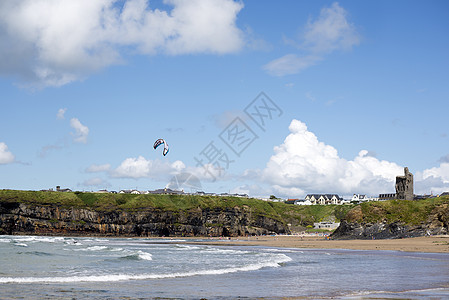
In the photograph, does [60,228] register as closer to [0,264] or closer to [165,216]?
[165,216]

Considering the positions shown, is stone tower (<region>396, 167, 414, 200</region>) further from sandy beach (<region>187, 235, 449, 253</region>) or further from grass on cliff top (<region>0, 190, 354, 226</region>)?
grass on cliff top (<region>0, 190, 354, 226</region>)

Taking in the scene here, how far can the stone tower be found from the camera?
11375cm

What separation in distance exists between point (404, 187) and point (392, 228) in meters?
21.6

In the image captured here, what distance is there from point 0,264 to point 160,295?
23.6 meters

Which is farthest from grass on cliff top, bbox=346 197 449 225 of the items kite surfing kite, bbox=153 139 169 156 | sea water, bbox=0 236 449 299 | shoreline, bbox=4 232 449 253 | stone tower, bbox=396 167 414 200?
sea water, bbox=0 236 449 299

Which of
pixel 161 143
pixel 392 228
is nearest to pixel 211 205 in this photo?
pixel 161 143

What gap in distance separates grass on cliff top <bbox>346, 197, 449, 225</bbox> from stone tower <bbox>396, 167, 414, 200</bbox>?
8.80 metres

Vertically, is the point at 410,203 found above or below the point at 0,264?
above

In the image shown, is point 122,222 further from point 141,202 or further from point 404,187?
point 404,187

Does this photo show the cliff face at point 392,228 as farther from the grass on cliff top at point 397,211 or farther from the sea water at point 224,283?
the sea water at point 224,283

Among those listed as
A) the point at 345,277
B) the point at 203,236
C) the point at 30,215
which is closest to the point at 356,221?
the point at 203,236

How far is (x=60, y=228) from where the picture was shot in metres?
123

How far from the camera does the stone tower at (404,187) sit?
373 ft

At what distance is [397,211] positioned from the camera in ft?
331
